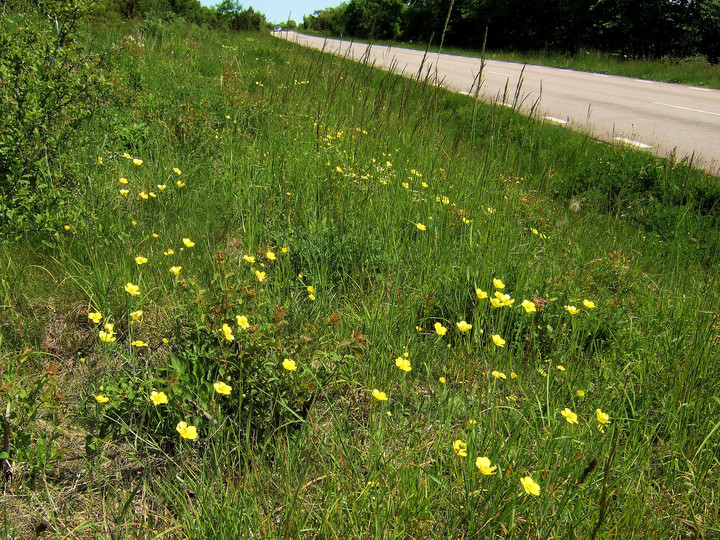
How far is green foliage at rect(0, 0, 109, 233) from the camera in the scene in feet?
7.74

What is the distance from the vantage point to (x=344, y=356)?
1.83 metres

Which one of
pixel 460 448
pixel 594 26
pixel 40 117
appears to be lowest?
pixel 460 448

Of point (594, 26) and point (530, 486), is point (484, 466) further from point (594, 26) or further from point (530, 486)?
point (594, 26)

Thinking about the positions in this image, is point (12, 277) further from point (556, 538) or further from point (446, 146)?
point (446, 146)

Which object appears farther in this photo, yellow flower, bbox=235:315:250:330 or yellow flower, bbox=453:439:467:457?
yellow flower, bbox=235:315:250:330

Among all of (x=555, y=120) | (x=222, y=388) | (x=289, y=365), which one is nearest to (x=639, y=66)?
(x=555, y=120)

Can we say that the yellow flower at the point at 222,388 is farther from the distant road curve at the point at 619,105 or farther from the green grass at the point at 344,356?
the distant road curve at the point at 619,105

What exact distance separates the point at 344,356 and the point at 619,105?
8.67 m

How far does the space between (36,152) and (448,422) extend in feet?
7.50

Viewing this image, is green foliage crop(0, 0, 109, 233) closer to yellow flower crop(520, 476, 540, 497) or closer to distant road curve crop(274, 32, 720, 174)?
distant road curve crop(274, 32, 720, 174)

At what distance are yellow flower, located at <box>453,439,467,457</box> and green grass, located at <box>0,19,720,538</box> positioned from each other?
3 centimetres

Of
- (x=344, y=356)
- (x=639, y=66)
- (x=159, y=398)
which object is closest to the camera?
(x=159, y=398)

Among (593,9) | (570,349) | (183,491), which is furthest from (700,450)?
(593,9)

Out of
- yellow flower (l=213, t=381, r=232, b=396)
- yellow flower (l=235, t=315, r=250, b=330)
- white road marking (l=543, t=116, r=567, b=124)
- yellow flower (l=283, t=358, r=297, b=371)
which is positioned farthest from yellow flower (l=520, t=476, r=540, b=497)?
white road marking (l=543, t=116, r=567, b=124)
